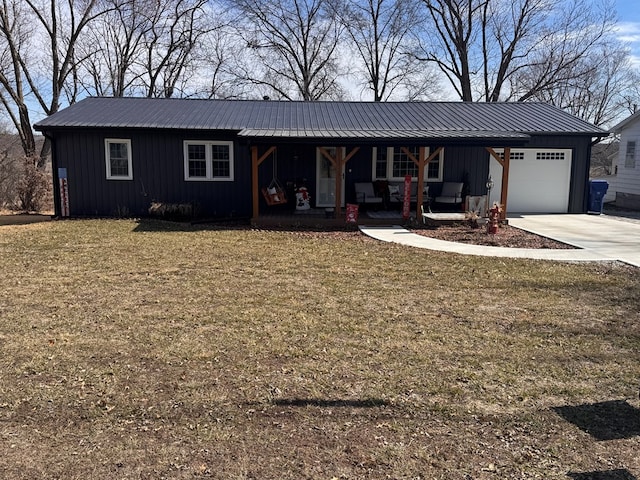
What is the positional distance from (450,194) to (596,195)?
4.62 m

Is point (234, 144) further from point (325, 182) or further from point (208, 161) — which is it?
point (325, 182)

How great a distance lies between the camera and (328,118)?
1487 cm

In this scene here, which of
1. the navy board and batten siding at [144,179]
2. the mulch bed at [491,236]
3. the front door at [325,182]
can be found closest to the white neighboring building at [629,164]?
the mulch bed at [491,236]

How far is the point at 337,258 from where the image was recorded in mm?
8172

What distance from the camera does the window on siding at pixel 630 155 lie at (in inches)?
741

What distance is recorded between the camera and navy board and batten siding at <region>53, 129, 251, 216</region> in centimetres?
1320

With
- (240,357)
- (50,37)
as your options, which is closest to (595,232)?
(240,357)

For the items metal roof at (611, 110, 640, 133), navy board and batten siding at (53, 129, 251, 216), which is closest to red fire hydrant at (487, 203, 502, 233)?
navy board and batten siding at (53, 129, 251, 216)

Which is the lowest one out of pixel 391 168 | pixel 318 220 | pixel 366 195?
pixel 318 220

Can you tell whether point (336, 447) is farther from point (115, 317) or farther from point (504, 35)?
point (504, 35)

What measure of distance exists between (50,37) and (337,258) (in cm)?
2152

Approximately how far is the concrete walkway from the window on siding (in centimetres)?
675

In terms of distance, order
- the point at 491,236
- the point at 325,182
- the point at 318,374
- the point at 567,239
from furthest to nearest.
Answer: the point at 325,182 → the point at 491,236 → the point at 567,239 → the point at 318,374

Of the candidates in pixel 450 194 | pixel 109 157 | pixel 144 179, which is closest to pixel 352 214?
pixel 450 194
